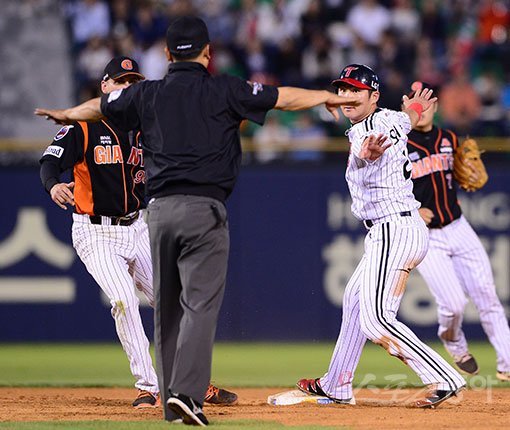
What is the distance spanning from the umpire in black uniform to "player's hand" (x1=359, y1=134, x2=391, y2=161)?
363 millimetres

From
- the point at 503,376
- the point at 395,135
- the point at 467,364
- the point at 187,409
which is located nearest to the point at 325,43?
the point at 467,364

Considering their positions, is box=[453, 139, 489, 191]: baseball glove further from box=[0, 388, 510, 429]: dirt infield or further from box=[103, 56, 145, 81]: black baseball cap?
box=[103, 56, 145, 81]: black baseball cap

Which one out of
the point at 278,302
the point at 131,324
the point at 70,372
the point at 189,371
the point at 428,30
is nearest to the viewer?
the point at 189,371

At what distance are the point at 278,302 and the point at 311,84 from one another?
3366 millimetres

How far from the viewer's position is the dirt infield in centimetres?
638

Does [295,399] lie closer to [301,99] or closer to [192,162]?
[192,162]

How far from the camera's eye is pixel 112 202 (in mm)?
7551

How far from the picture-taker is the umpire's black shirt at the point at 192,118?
6105 mm

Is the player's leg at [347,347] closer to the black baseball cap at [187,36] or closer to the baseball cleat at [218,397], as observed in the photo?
the baseball cleat at [218,397]

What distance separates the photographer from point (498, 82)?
47.7 ft

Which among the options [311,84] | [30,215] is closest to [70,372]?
[30,215]

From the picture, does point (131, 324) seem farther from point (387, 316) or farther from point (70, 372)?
point (70, 372)

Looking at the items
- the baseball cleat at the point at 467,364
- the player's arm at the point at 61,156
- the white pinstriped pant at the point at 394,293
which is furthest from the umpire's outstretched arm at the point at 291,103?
the baseball cleat at the point at 467,364

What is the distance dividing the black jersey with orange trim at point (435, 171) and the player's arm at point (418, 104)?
198cm
